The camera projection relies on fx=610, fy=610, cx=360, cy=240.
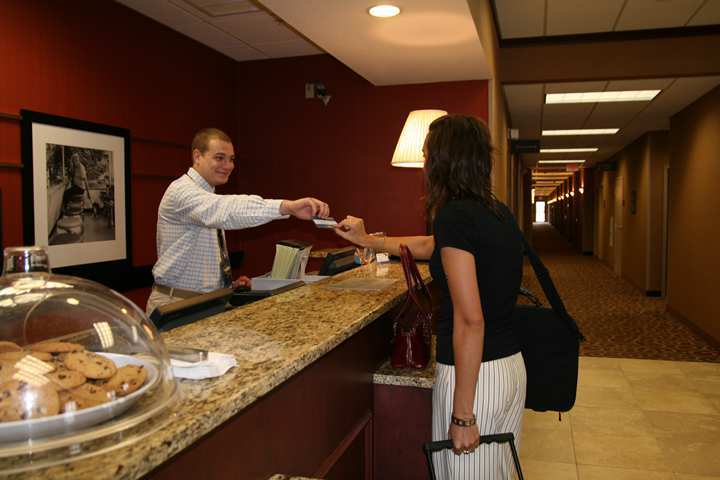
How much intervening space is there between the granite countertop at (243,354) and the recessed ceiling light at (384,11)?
1.45 meters

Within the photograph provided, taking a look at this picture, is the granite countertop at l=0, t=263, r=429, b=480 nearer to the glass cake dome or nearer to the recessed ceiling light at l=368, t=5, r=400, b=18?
the glass cake dome

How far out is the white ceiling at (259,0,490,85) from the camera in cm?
320

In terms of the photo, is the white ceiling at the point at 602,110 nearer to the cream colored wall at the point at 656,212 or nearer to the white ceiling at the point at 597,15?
the cream colored wall at the point at 656,212

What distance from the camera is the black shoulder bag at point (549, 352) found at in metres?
1.99

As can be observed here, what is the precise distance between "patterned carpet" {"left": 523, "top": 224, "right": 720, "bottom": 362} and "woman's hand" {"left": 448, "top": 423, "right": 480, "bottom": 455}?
470 cm

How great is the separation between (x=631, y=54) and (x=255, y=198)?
4.93 m

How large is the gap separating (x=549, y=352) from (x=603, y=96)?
6016 mm

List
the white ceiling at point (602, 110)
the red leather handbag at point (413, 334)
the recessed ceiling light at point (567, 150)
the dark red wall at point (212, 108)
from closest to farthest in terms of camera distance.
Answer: the red leather handbag at point (413, 334) → the dark red wall at point (212, 108) → the white ceiling at point (602, 110) → the recessed ceiling light at point (567, 150)

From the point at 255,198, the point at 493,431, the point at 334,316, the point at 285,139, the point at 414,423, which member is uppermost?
the point at 285,139

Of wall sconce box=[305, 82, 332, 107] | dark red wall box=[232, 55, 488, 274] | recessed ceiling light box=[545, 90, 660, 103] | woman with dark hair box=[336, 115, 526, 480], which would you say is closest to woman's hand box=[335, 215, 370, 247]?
woman with dark hair box=[336, 115, 526, 480]

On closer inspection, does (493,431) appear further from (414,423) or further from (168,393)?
(168,393)

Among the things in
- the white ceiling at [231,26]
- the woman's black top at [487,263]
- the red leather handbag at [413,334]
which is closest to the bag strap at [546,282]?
the woman's black top at [487,263]

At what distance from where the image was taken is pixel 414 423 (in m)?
2.44

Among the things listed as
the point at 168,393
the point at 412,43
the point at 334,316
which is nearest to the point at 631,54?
the point at 412,43
